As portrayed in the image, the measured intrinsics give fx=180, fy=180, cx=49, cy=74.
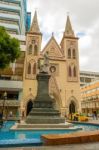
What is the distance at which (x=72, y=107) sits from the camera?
38.1 meters

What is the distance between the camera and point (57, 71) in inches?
1524

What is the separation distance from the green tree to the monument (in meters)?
6.04

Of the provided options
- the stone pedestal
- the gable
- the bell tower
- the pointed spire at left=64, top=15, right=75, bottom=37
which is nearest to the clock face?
the gable

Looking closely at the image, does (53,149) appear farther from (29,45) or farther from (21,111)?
(29,45)

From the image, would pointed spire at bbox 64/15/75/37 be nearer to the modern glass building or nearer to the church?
the church

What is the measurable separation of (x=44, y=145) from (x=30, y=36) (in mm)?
36017

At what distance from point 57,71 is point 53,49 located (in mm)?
5516

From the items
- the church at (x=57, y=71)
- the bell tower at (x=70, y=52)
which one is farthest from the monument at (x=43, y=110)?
the bell tower at (x=70, y=52)

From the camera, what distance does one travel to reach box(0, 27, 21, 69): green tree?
760 inches

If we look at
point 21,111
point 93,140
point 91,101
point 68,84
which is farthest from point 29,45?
point 93,140

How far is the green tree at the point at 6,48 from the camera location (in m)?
19.3

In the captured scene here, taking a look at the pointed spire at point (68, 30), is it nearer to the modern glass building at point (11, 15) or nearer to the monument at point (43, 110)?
the modern glass building at point (11, 15)

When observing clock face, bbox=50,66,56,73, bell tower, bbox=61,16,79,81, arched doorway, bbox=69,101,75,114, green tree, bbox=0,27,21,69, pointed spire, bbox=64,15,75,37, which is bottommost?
arched doorway, bbox=69,101,75,114

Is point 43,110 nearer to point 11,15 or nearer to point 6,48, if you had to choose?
point 6,48
